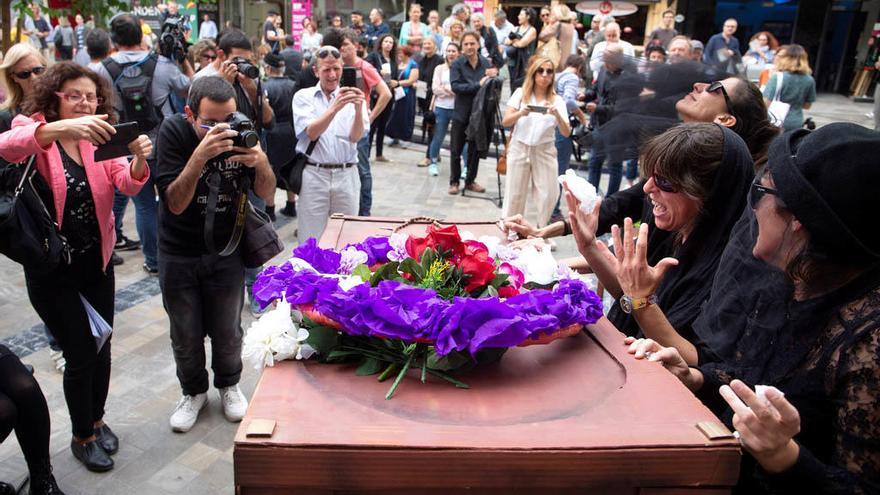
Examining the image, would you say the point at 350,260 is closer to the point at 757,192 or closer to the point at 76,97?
the point at 757,192

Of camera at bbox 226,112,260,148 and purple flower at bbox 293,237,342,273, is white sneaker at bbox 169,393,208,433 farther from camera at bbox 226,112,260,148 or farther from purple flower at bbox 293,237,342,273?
purple flower at bbox 293,237,342,273

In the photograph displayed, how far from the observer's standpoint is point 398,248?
6.33 feet

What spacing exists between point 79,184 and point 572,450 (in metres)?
2.48

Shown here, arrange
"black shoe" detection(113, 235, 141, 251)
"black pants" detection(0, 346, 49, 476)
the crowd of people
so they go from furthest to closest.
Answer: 1. "black shoe" detection(113, 235, 141, 251)
2. "black pants" detection(0, 346, 49, 476)
3. the crowd of people

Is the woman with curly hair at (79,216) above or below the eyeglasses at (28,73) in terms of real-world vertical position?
below

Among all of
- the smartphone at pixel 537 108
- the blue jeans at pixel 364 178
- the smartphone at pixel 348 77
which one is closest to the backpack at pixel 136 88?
the smartphone at pixel 348 77

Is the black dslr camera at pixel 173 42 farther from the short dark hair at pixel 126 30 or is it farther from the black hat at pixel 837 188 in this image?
the black hat at pixel 837 188

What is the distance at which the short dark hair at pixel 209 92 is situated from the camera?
2.88 m

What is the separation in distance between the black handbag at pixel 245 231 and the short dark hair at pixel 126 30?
2.63m

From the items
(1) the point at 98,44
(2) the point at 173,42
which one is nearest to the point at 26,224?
(2) the point at 173,42

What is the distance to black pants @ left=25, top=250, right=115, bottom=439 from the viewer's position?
8.99 feet

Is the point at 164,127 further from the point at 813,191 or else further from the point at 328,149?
the point at 813,191

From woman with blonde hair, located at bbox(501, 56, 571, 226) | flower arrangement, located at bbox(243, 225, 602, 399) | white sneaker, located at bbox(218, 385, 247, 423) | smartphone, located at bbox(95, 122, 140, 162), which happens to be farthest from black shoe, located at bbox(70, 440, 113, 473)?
woman with blonde hair, located at bbox(501, 56, 571, 226)

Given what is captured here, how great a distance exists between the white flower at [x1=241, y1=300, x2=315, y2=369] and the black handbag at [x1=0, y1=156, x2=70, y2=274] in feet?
4.82
